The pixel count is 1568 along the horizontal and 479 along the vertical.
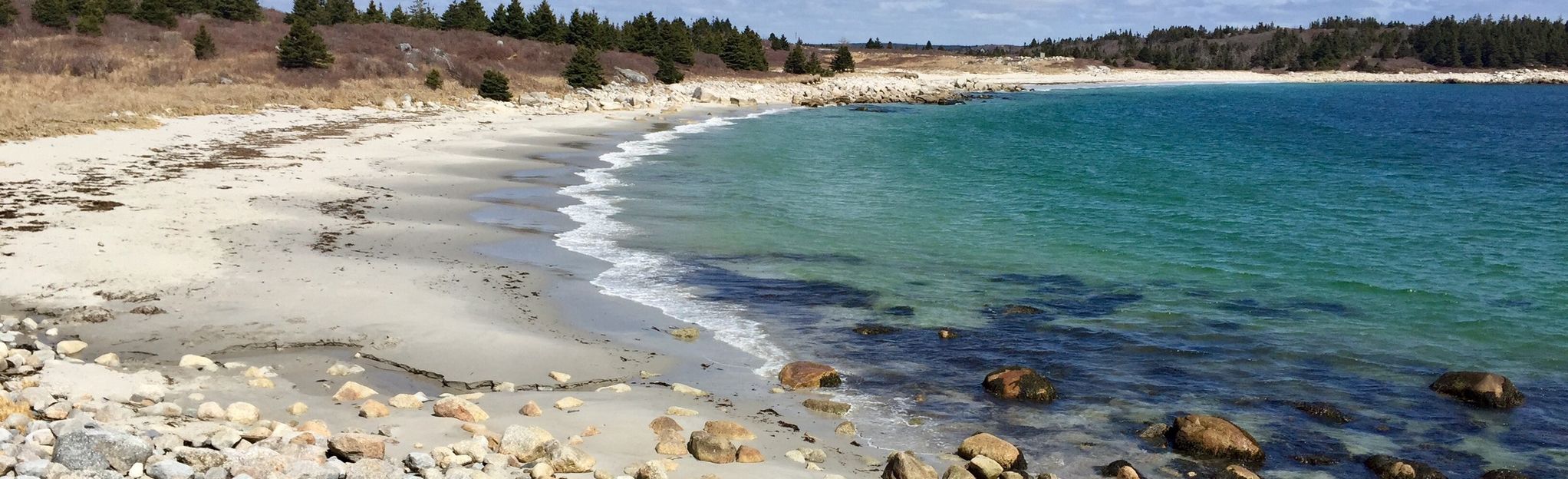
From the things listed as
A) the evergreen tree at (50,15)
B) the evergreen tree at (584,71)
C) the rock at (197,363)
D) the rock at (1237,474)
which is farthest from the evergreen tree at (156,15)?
the rock at (1237,474)

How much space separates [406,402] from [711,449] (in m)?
2.73

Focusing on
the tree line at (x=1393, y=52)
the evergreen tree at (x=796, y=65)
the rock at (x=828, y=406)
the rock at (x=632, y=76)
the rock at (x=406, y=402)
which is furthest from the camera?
the tree line at (x=1393, y=52)

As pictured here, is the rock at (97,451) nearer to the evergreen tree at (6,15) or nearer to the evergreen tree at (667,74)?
the evergreen tree at (6,15)

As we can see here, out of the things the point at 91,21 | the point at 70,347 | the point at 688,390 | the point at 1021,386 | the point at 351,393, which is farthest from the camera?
the point at 91,21

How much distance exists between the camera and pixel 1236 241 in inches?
856

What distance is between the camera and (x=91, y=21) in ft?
167

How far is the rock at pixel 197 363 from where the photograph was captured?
10.1 metres

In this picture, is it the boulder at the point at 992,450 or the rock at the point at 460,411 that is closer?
the rock at the point at 460,411

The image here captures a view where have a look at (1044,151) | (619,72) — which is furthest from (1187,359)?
(619,72)

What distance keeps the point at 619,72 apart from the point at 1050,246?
51.2 meters

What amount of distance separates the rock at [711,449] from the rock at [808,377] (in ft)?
8.48

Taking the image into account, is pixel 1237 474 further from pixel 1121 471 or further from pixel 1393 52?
pixel 1393 52

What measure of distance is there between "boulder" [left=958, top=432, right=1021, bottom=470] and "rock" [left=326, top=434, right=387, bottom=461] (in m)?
4.65

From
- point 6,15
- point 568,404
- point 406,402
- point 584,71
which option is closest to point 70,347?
point 406,402
